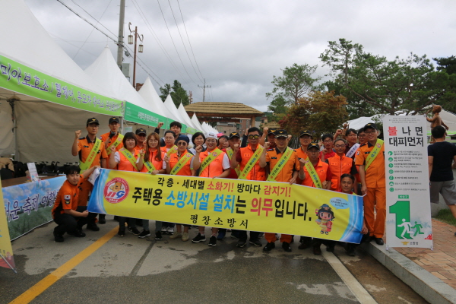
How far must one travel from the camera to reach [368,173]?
4699 millimetres

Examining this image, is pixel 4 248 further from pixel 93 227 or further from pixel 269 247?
pixel 269 247

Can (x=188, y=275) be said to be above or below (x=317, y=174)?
below

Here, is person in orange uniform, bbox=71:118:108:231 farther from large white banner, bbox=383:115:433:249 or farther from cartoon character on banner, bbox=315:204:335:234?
large white banner, bbox=383:115:433:249

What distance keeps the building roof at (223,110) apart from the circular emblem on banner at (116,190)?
2801 centimetres

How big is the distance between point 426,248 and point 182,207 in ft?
11.6

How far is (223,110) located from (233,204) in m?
29.8

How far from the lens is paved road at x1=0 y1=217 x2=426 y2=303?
3.13 m

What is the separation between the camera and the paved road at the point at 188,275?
3.13 meters

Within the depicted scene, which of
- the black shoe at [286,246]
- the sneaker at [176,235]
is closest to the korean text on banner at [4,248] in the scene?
the sneaker at [176,235]

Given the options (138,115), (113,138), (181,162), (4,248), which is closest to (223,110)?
(138,115)

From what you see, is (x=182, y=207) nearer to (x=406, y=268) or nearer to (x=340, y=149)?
(x=340, y=149)

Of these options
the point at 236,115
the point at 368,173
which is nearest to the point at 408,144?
the point at 368,173

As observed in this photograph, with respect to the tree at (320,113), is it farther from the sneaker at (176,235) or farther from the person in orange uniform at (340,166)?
the sneaker at (176,235)

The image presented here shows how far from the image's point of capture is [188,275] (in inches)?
143
